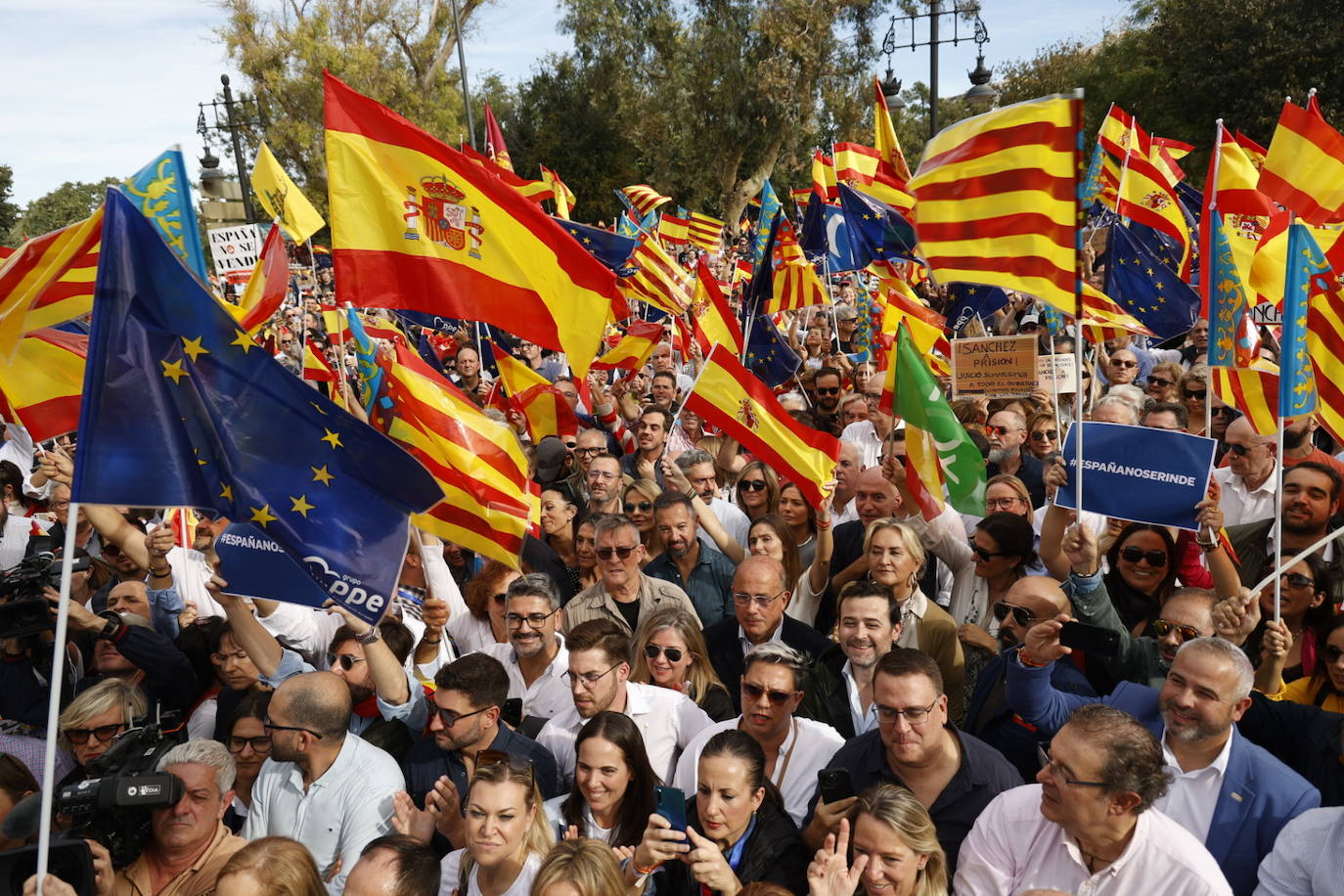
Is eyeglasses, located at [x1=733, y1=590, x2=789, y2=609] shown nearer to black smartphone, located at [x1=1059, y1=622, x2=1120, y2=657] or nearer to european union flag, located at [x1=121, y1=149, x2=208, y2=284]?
black smartphone, located at [x1=1059, y1=622, x2=1120, y2=657]

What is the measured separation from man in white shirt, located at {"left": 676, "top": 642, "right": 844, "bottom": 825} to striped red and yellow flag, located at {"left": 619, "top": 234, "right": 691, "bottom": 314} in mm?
6601

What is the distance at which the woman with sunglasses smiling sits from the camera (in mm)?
5324

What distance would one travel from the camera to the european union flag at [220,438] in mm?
3775

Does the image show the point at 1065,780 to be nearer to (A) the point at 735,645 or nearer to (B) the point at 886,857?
(B) the point at 886,857

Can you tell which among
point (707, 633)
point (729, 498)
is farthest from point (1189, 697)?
point (729, 498)

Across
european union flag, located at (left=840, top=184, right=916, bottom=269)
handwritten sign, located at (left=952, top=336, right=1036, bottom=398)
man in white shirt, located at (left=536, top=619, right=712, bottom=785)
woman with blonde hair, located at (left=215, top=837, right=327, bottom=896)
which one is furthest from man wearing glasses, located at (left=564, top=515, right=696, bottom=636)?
european union flag, located at (left=840, top=184, right=916, bottom=269)

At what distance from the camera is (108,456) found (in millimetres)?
3766

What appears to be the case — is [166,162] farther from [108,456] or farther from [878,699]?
[878,699]

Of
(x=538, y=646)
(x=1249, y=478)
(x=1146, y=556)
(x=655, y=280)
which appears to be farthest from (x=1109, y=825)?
(x=655, y=280)

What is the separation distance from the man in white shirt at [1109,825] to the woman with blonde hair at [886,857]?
255 millimetres

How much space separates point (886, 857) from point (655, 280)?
314 inches

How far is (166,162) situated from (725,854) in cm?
585

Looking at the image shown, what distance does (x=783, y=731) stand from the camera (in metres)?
4.73

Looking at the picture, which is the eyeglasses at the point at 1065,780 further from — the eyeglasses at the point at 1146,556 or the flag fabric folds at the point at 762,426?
the flag fabric folds at the point at 762,426
